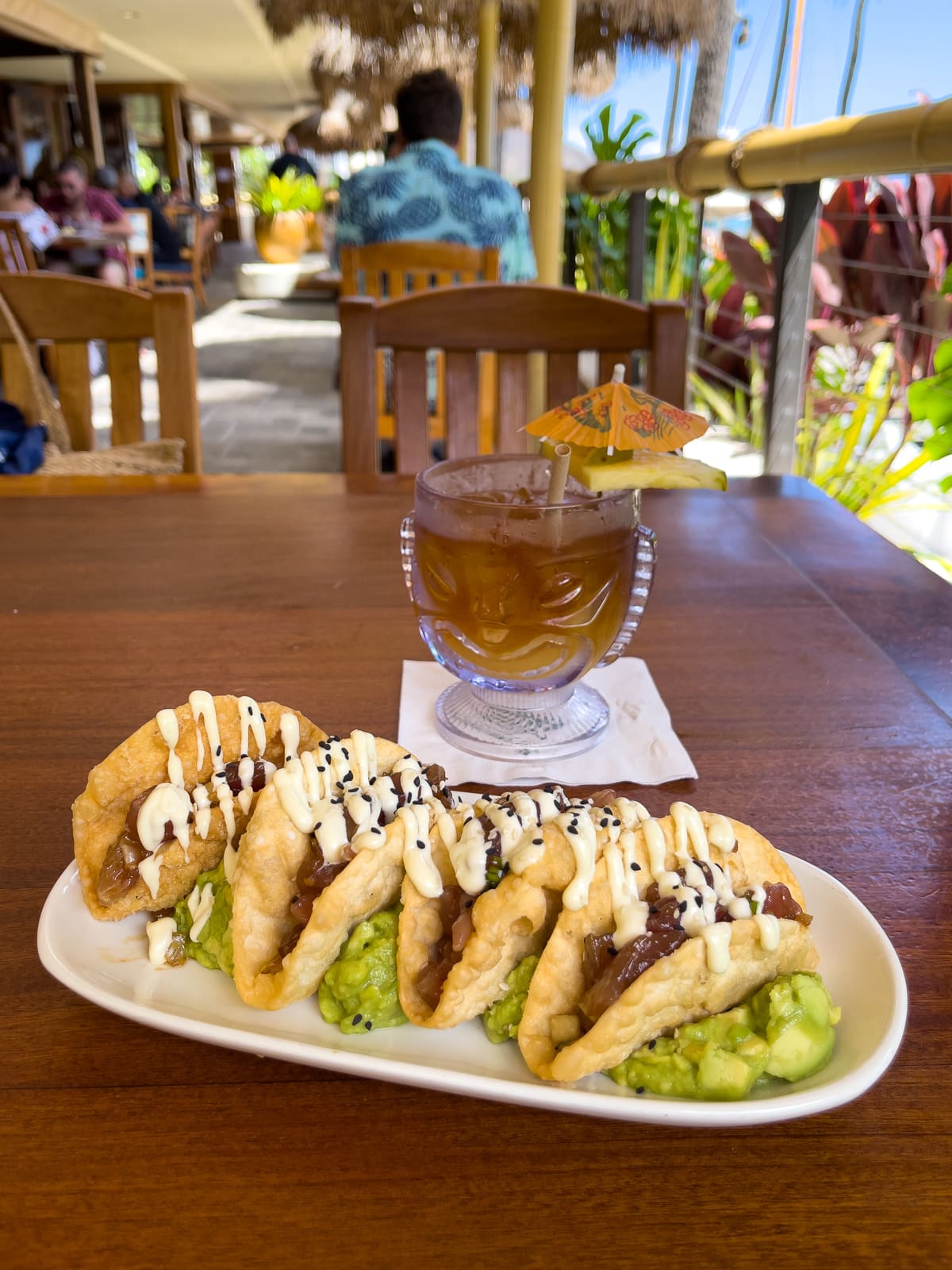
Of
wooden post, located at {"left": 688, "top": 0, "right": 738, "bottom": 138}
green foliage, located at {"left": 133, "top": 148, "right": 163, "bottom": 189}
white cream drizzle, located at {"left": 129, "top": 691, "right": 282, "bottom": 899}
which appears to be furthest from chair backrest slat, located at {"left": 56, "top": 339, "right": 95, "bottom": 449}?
green foliage, located at {"left": 133, "top": 148, "right": 163, "bottom": 189}

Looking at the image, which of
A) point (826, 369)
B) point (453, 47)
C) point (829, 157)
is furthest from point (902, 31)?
point (829, 157)

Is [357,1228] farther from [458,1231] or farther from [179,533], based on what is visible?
[179,533]

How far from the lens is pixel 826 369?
4.32 m

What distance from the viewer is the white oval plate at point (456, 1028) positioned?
0.45 meters

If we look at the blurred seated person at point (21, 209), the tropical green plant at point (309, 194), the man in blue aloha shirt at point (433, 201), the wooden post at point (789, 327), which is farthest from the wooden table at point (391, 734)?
the tropical green plant at point (309, 194)

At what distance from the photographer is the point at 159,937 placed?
1.87 ft

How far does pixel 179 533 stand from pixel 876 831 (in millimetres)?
989

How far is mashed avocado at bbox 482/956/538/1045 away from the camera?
1.68 ft

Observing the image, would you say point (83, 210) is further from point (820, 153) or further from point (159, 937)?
point (159, 937)

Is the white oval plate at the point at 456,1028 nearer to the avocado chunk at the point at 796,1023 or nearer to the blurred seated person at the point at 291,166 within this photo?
the avocado chunk at the point at 796,1023

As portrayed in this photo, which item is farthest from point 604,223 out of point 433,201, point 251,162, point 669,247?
point 251,162

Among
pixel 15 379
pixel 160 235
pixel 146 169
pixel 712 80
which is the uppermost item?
pixel 146 169

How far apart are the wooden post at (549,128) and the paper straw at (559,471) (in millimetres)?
3151

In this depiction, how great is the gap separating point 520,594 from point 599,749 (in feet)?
0.50
